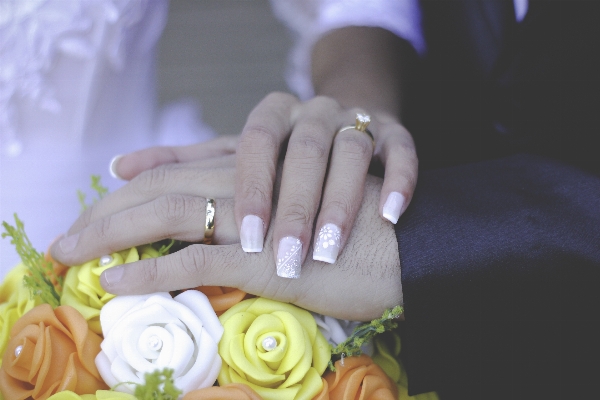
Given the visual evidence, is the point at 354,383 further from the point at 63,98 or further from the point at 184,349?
the point at 63,98

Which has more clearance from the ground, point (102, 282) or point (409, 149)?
point (409, 149)

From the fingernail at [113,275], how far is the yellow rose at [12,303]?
0.66 ft

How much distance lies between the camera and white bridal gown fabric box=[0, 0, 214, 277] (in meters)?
1.45

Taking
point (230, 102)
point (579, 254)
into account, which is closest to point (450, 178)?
point (579, 254)

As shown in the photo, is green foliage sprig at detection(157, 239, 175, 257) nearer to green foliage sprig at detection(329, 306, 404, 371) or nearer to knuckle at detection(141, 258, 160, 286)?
knuckle at detection(141, 258, 160, 286)

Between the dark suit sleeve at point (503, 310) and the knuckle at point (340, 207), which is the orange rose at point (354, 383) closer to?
the dark suit sleeve at point (503, 310)

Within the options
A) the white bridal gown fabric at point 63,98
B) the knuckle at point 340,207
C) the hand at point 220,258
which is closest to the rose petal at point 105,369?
the hand at point 220,258

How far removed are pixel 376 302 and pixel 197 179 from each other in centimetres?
49

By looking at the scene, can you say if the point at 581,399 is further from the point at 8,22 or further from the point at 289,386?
the point at 8,22

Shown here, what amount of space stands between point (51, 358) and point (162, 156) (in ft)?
2.07

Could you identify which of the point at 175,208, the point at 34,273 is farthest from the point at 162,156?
the point at 34,273

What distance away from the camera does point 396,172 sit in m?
1.03

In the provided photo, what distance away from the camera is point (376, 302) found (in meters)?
0.91

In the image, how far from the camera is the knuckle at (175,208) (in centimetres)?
97
